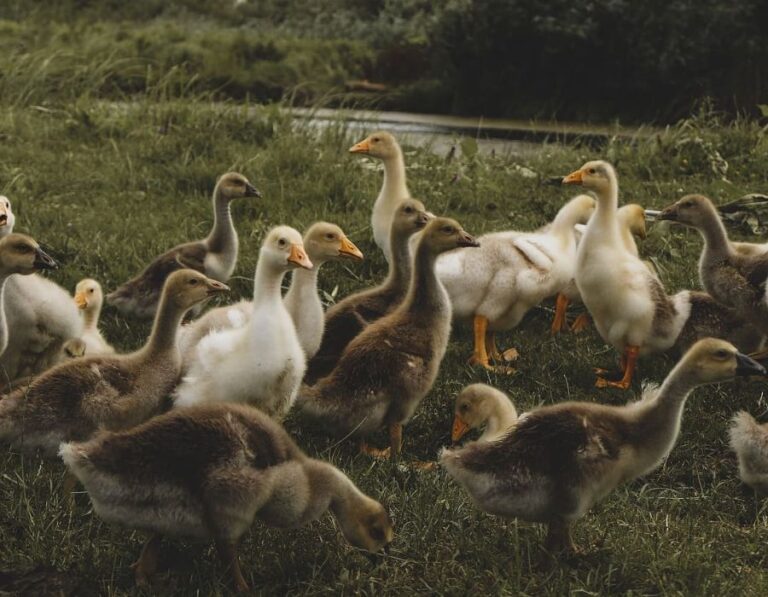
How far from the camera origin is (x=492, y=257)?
271 inches

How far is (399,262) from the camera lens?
6312 mm

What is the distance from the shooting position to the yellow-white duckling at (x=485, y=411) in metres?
4.95

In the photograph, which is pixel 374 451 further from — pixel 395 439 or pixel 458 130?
pixel 458 130

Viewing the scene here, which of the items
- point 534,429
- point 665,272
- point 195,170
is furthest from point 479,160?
point 534,429

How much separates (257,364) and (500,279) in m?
2.25

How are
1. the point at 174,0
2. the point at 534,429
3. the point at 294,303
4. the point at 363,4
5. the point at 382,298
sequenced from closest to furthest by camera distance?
the point at 534,429
the point at 294,303
the point at 382,298
the point at 363,4
the point at 174,0

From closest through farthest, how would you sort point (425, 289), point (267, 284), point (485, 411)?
point (485, 411) → point (267, 284) → point (425, 289)

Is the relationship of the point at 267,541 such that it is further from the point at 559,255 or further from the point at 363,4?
the point at 363,4

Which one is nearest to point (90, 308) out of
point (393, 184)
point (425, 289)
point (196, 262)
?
point (196, 262)

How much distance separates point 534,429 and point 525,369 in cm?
216

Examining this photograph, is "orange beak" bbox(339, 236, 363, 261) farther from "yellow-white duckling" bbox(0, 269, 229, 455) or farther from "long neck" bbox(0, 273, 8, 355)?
"long neck" bbox(0, 273, 8, 355)

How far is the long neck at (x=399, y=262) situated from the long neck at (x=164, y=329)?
1548mm

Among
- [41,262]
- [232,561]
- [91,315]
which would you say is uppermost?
[41,262]

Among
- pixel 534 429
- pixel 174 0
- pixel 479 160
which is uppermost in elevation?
pixel 534 429
